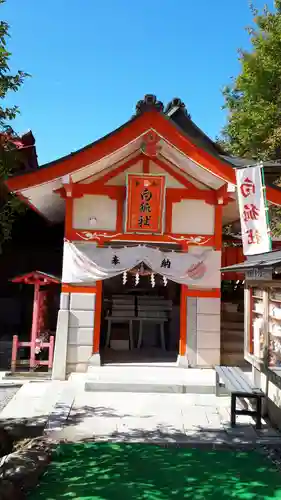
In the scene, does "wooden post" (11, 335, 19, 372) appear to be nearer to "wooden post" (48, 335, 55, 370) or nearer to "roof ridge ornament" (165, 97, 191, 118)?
"wooden post" (48, 335, 55, 370)

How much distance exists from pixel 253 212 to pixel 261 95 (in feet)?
61.6

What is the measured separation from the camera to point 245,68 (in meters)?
24.6

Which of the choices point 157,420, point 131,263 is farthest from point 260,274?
point 131,263

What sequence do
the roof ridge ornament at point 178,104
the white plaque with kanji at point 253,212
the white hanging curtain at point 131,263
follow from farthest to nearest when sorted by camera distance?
the roof ridge ornament at point 178,104 → the white hanging curtain at point 131,263 → the white plaque with kanji at point 253,212

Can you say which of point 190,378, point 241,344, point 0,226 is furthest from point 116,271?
point 0,226

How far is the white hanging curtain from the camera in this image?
10.0 meters

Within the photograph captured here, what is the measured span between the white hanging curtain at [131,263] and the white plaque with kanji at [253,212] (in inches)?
94.9

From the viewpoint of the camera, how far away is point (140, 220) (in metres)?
10.2

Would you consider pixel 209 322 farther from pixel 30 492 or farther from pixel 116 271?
pixel 30 492

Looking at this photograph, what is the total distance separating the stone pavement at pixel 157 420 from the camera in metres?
6.32

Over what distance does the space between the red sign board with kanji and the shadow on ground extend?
560 cm

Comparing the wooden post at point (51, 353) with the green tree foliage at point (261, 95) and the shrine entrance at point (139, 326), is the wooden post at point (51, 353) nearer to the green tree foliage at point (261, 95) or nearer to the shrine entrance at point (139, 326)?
the shrine entrance at point (139, 326)

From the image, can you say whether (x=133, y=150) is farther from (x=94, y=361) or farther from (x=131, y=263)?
(x=94, y=361)

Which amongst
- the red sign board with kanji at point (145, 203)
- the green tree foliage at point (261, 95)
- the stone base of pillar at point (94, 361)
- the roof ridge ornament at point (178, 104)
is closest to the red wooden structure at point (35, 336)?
the stone base of pillar at point (94, 361)
